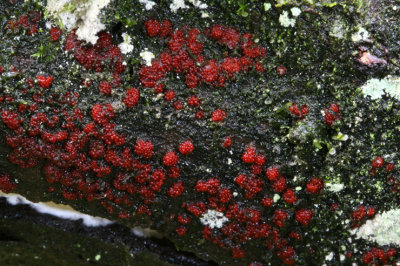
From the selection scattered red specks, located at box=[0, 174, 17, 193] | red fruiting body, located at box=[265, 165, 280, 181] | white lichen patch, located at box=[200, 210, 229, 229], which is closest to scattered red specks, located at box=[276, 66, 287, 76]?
red fruiting body, located at box=[265, 165, 280, 181]

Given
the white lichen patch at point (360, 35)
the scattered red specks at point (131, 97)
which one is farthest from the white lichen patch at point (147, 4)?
the white lichen patch at point (360, 35)

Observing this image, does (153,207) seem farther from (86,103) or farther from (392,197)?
(392,197)

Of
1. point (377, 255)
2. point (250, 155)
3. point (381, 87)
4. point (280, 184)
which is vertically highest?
point (381, 87)

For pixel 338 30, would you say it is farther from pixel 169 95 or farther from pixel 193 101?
pixel 169 95

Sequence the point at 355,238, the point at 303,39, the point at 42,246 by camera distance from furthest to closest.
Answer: the point at 42,246
the point at 355,238
the point at 303,39

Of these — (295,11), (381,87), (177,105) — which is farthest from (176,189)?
(381,87)

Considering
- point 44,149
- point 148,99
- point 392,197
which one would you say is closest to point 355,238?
point 392,197

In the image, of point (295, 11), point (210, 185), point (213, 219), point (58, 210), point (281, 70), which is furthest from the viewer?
point (58, 210)
